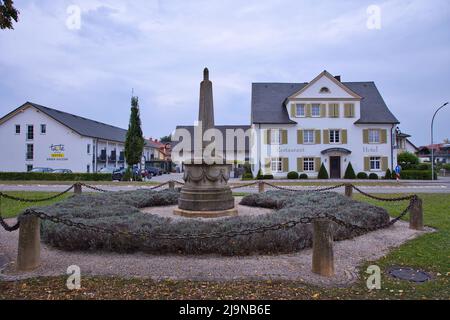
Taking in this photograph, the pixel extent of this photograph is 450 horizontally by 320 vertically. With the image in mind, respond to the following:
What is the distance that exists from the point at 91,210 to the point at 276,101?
3226 centimetres

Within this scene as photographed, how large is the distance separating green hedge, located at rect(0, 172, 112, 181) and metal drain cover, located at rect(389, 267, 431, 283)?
31006 mm

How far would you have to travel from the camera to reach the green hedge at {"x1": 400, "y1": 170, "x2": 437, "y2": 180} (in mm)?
34406

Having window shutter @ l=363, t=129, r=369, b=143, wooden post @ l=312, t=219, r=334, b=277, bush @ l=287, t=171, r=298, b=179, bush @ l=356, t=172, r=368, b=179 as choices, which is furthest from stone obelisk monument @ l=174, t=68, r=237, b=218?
window shutter @ l=363, t=129, r=369, b=143

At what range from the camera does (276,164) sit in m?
34.8

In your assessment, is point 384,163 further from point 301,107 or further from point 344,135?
point 301,107

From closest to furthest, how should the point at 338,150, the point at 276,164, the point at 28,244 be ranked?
the point at 28,244, the point at 338,150, the point at 276,164

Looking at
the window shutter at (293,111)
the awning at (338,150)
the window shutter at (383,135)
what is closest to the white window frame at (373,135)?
the window shutter at (383,135)

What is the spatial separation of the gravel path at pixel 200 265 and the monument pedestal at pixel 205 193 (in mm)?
3168

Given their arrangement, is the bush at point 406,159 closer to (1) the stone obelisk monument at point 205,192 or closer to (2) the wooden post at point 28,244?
(1) the stone obelisk monument at point 205,192

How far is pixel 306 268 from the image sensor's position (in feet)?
17.0

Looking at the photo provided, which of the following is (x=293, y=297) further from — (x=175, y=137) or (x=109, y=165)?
(x=175, y=137)

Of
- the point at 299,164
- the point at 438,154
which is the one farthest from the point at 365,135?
the point at 438,154

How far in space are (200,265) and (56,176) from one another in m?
30.9
